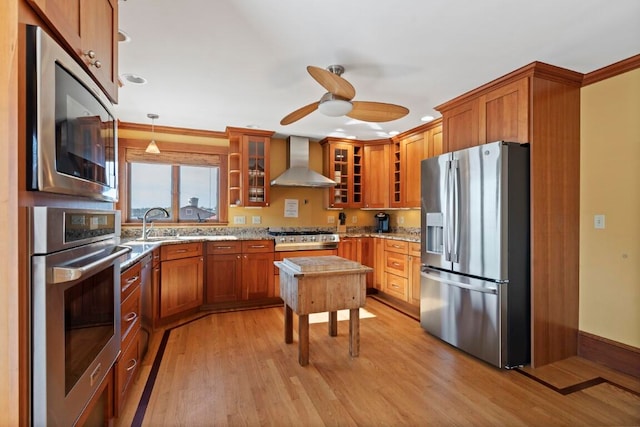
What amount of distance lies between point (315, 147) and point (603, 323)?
13.2ft

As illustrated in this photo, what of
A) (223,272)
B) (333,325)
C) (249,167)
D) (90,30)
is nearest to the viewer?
(90,30)

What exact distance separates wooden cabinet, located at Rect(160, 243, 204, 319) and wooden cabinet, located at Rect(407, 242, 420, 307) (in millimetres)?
2552

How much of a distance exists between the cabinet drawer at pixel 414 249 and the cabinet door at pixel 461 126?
1.17 meters

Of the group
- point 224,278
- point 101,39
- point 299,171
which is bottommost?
point 224,278

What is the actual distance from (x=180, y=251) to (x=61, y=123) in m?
2.85

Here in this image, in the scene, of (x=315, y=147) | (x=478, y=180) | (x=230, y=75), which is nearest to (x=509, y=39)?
(x=478, y=180)

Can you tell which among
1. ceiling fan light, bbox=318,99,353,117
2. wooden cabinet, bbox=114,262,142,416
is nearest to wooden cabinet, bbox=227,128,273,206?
ceiling fan light, bbox=318,99,353,117

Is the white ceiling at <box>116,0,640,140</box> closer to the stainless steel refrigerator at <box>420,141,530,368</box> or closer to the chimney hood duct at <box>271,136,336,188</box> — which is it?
the stainless steel refrigerator at <box>420,141,530,368</box>

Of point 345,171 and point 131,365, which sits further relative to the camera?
point 345,171

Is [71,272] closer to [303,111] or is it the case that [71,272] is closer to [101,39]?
[101,39]

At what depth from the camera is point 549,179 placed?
2.62m

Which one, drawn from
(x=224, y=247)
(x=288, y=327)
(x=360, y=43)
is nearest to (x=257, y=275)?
(x=224, y=247)

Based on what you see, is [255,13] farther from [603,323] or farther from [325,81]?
[603,323]

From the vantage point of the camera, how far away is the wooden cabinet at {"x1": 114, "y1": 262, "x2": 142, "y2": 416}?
5.73 feet
